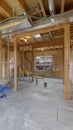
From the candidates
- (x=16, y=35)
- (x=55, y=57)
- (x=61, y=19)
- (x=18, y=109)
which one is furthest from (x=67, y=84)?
(x=55, y=57)

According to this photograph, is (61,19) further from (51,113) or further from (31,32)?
(51,113)

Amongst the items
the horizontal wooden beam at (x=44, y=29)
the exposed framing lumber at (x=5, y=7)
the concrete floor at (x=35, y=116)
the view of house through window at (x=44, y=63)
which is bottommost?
the concrete floor at (x=35, y=116)

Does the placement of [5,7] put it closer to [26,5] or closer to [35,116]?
[26,5]

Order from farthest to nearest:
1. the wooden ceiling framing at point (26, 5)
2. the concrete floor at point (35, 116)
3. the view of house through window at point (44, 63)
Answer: the view of house through window at point (44, 63), the wooden ceiling framing at point (26, 5), the concrete floor at point (35, 116)

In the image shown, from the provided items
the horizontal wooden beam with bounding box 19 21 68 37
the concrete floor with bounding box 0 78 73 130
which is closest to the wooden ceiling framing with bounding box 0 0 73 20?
the horizontal wooden beam with bounding box 19 21 68 37

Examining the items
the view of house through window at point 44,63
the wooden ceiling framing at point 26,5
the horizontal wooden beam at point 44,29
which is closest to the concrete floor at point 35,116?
the horizontal wooden beam at point 44,29

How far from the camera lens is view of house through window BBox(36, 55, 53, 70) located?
10550mm

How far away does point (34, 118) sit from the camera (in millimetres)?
2432

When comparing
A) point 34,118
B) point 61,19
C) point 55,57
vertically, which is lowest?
point 34,118

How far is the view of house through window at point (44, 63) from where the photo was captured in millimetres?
10550

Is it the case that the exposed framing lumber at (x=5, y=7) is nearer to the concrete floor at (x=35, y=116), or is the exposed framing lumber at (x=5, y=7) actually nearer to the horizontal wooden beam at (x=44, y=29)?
the horizontal wooden beam at (x=44, y=29)

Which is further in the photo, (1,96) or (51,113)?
(1,96)

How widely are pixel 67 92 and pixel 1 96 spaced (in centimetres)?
213

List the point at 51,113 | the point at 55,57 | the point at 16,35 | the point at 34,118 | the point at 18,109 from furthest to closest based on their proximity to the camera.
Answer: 1. the point at 55,57
2. the point at 16,35
3. the point at 18,109
4. the point at 51,113
5. the point at 34,118
